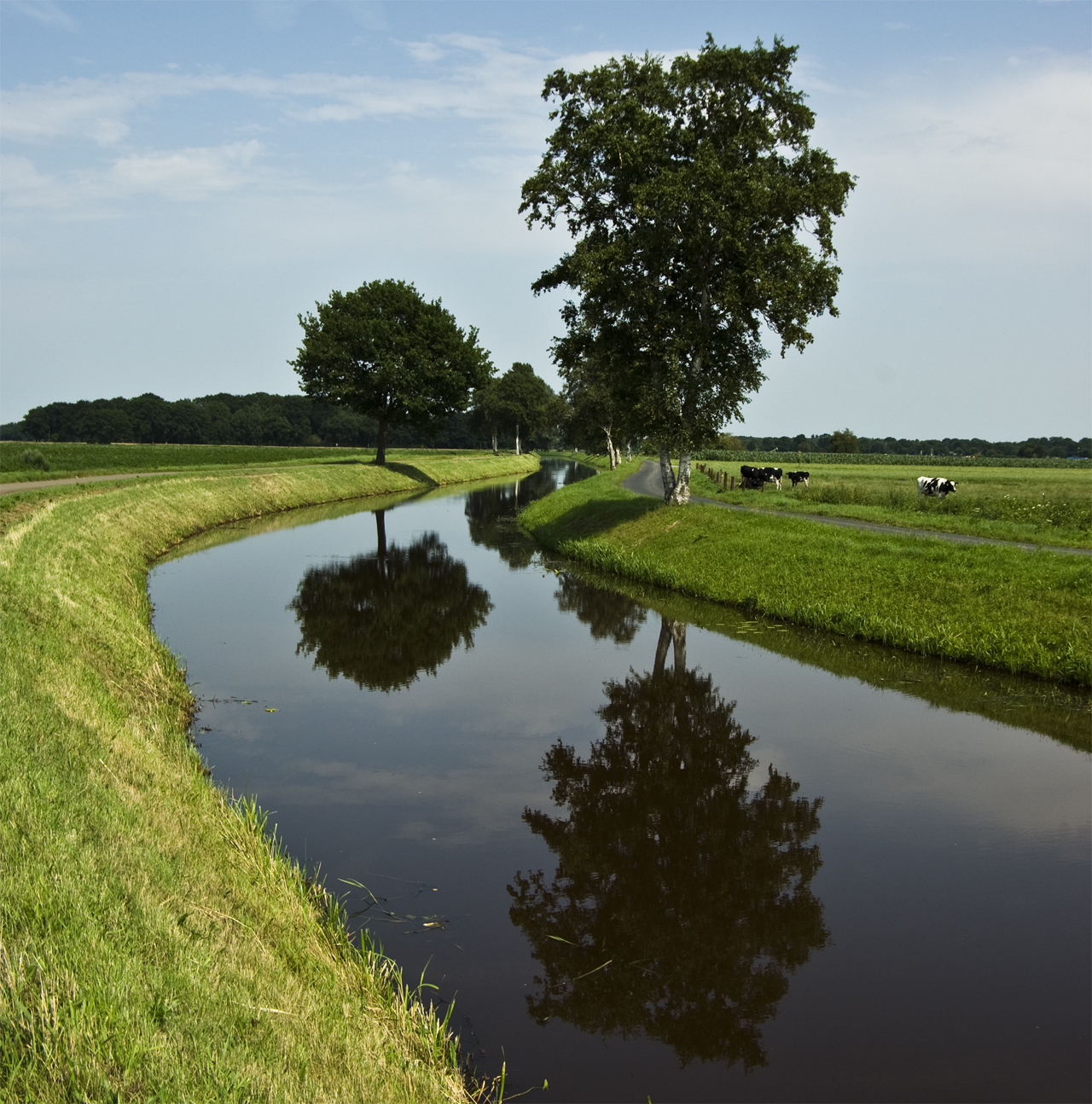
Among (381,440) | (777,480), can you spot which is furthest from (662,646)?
(381,440)

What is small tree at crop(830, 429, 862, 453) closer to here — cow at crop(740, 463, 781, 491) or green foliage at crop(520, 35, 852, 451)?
cow at crop(740, 463, 781, 491)

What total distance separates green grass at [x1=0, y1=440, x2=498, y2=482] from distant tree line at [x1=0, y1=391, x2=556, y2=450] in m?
46.0

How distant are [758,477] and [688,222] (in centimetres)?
2242

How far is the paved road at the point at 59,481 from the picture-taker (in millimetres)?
34875

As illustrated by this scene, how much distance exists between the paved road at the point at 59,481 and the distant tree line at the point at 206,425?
254ft

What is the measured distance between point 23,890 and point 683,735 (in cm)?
954

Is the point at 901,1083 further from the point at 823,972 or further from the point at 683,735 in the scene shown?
the point at 683,735

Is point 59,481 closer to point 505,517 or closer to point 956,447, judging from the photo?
point 505,517

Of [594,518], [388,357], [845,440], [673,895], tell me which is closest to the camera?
[673,895]

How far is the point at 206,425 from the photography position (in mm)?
154750

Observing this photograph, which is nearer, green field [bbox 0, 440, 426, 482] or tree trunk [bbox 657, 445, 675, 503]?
tree trunk [bbox 657, 445, 675, 503]

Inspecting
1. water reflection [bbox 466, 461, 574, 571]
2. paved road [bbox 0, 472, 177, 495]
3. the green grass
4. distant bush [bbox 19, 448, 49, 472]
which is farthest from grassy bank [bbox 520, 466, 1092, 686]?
distant bush [bbox 19, 448, 49, 472]

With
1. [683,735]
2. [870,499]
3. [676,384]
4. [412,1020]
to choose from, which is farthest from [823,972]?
[870,499]

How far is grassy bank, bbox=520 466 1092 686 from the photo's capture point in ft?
56.9
